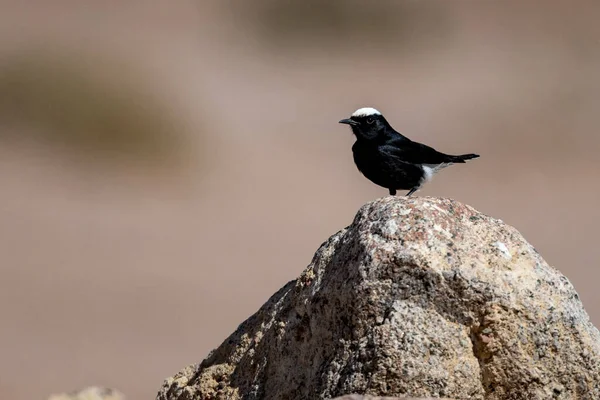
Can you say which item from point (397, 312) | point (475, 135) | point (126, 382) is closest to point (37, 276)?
point (126, 382)

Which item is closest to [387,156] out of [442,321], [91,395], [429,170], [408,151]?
[408,151]

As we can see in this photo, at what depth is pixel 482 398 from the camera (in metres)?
4.27

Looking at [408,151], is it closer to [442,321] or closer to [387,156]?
[387,156]

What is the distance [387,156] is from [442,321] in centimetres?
334

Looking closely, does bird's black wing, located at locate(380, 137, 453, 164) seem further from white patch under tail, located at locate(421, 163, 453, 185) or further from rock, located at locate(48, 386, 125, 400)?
rock, located at locate(48, 386, 125, 400)

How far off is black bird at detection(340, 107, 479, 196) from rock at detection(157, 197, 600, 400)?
2883mm

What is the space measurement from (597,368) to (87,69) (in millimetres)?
24298

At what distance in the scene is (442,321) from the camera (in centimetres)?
425

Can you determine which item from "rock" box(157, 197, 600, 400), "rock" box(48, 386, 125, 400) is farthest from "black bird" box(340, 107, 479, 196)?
"rock" box(157, 197, 600, 400)

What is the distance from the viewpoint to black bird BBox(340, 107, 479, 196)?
24.5 ft

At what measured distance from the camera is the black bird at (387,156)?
748 centimetres

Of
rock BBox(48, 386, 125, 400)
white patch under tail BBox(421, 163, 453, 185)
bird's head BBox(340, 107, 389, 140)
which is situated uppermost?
bird's head BBox(340, 107, 389, 140)

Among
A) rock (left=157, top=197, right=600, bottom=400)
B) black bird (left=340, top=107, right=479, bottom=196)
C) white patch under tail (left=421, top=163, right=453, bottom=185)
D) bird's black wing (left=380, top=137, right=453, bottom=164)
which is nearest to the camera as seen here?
rock (left=157, top=197, right=600, bottom=400)

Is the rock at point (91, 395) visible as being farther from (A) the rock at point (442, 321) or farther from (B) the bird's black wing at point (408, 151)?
(B) the bird's black wing at point (408, 151)
